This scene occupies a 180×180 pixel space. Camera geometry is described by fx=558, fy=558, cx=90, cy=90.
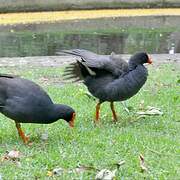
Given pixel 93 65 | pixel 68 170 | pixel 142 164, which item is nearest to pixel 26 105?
pixel 68 170

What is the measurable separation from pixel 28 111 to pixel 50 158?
0.68 metres

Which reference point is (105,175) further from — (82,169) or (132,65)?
(132,65)

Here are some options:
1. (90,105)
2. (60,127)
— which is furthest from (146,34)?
(60,127)

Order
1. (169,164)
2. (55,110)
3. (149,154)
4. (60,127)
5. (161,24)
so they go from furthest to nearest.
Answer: (161,24) → (60,127) → (55,110) → (149,154) → (169,164)

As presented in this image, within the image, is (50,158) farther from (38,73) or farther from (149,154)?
(38,73)

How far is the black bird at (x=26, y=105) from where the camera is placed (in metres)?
5.77

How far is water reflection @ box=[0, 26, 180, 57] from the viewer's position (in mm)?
14938

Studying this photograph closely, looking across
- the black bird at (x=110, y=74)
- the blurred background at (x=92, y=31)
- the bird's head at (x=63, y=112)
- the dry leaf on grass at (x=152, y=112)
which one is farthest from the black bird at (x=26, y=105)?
the blurred background at (x=92, y=31)

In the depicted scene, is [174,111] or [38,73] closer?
[174,111]

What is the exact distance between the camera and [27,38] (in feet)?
56.2

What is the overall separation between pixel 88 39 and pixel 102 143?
11.3 m

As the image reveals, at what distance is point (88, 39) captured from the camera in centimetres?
1692

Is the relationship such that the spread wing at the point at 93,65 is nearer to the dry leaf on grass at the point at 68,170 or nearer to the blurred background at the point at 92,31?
Result: the dry leaf on grass at the point at 68,170

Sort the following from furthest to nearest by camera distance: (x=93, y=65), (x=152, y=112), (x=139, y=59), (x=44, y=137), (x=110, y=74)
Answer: (x=152, y=112) < (x=139, y=59) < (x=110, y=74) < (x=93, y=65) < (x=44, y=137)
